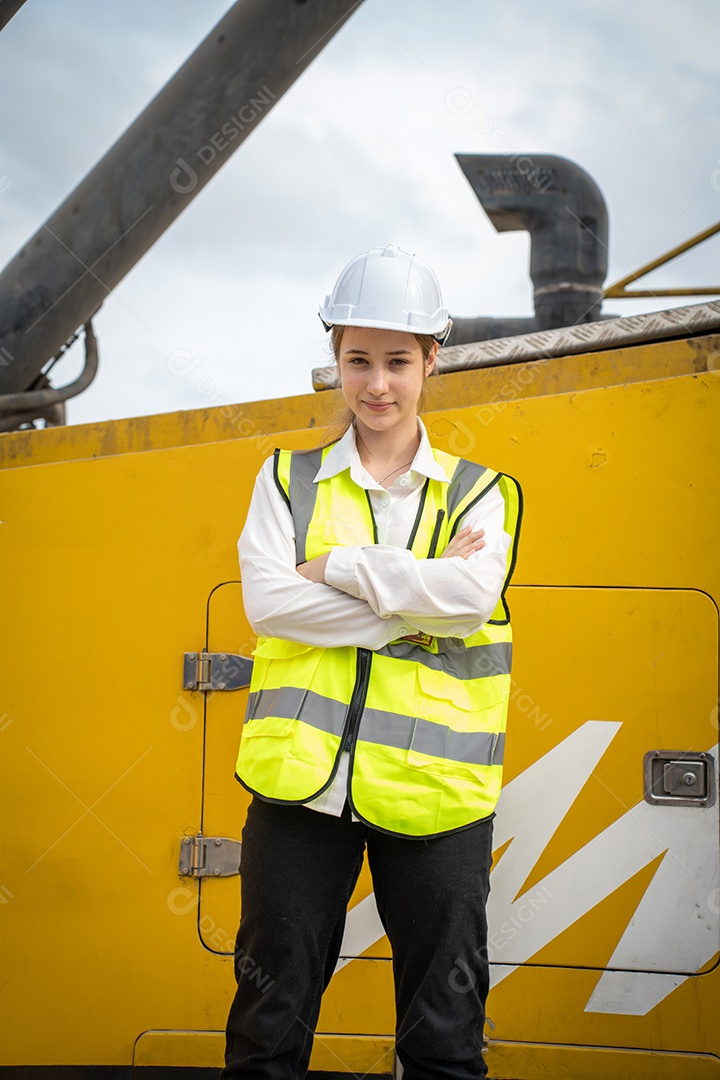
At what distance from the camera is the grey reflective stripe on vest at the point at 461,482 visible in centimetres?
156

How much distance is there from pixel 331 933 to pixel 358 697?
1.17 ft

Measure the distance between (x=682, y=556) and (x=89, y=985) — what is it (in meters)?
1.48

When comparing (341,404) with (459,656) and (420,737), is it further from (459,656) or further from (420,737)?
(420,737)

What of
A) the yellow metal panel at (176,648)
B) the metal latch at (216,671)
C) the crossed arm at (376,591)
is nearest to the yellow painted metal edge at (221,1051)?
the yellow metal panel at (176,648)

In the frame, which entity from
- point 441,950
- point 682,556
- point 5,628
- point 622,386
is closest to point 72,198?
point 5,628

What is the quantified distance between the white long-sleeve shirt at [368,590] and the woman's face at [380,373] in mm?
191

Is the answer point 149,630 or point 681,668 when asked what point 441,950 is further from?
point 149,630

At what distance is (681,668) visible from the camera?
1861mm

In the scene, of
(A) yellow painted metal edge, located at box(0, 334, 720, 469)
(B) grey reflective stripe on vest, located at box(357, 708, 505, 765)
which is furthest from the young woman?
(A) yellow painted metal edge, located at box(0, 334, 720, 469)

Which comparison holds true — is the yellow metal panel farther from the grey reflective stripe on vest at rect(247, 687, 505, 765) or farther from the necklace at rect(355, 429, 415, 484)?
the grey reflective stripe on vest at rect(247, 687, 505, 765)

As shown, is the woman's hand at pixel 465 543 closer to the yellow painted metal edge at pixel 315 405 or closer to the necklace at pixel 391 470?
the necklace at pixel 391 470

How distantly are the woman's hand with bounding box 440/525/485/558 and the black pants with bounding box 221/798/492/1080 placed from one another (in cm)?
41

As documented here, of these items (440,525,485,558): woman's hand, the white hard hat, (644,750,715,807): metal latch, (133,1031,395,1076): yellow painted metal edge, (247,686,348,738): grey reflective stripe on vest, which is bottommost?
(133,1031,395,1076): yellow painted metal edge

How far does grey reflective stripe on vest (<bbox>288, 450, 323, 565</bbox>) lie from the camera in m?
1.55
